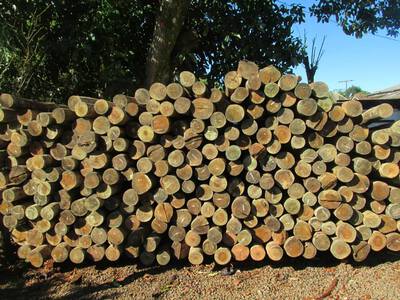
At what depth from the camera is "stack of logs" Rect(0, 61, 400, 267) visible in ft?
14.4

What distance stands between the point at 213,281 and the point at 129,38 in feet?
17.2

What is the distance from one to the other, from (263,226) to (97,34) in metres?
4.54

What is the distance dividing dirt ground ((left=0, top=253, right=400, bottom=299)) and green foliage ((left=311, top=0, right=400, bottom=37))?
4813mm

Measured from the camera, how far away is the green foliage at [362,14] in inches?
315

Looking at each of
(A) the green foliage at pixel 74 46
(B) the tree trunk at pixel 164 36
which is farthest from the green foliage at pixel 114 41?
(B) the tree trunk at pixel 164 36

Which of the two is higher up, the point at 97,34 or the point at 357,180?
the point at 97,34

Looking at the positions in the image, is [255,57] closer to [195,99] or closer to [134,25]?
[134,25]

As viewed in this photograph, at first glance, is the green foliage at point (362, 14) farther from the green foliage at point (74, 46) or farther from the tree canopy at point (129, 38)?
the green foliage at point (74, 46)

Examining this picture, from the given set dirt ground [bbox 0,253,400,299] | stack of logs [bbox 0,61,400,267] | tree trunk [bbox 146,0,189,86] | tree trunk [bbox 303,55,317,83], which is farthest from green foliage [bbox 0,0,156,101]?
tree trunk [bbox 303,55,317,83]

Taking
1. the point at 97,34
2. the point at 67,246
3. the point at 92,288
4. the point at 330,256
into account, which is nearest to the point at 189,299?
the point at 92,288

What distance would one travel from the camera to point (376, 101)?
880 cm

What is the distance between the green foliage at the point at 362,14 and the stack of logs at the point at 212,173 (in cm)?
437

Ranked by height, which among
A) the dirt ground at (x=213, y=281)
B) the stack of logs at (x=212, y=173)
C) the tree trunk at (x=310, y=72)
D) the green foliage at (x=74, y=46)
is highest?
the tree trunk at (x=310, y=72)

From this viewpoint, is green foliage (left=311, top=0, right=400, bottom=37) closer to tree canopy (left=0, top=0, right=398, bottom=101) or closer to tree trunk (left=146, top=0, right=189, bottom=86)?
tree canopy (left=0, top=0, right=398, bottom=101)
